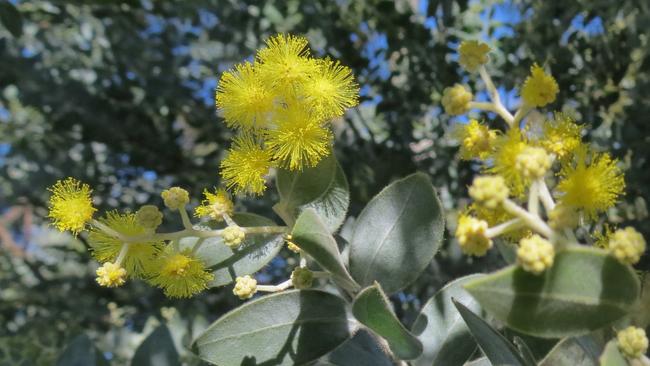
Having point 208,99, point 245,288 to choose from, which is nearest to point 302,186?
point 245,288

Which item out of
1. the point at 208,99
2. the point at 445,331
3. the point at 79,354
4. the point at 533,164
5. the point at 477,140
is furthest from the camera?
the point at 208,99

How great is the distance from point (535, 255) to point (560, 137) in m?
0.33

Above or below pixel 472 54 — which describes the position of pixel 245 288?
below

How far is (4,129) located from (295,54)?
10.4 ft

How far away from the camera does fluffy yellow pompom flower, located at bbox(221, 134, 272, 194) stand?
4.55 feet

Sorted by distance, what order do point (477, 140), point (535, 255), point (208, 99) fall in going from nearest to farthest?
point (535, 255) → point (477, 140) → point (208, 99)

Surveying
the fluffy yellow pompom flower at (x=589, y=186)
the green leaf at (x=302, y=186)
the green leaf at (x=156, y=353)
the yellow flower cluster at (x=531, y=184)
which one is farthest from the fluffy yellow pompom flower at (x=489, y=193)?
the green leaf at (x=156, y=353)

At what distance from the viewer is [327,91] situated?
1371 millimetres

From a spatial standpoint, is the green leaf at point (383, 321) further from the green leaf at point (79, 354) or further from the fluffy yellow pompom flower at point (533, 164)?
the green leaf at point (79, 354)

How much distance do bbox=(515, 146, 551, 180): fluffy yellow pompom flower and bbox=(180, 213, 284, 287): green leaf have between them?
57cm

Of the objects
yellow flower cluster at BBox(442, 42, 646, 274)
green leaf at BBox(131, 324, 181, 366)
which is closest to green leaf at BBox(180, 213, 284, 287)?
yellow flower cluster at BBox(442, 42, 646, 274)

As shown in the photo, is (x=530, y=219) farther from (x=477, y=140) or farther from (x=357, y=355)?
(x=357, y=355)

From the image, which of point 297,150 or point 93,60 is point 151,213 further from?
point 93,60

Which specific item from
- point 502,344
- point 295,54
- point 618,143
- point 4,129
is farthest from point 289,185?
point 4,129
